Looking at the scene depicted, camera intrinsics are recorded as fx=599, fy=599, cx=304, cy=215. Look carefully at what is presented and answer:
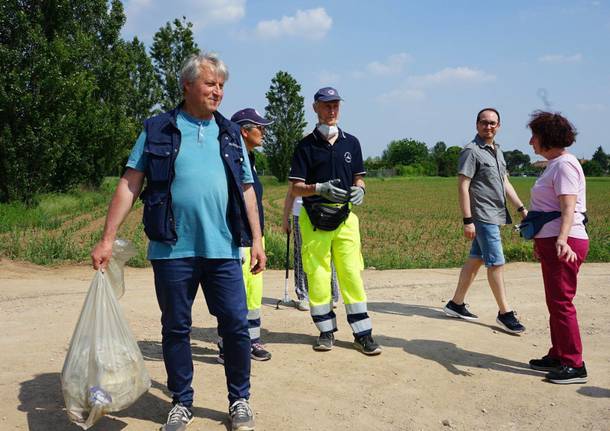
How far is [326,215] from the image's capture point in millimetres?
4844

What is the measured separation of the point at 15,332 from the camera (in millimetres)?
5484

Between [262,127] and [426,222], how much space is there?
1684 cm

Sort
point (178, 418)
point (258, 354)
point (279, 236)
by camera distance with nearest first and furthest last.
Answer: point (178, 418)
point (258, 354)
point (279, 236)

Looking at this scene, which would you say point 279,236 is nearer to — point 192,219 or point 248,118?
point 248,118

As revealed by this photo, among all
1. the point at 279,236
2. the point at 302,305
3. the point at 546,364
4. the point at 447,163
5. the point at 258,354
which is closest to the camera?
the point at 546,364

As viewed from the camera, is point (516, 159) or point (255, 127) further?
point (516, 159)

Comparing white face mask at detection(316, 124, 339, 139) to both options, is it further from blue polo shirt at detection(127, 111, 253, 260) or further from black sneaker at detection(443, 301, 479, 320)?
black sneaker at detection(443, 301, 479, 320)

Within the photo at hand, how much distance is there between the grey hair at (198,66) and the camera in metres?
3.30

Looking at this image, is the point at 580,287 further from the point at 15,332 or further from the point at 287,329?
the point at 15,332

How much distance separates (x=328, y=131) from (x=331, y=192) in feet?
1.81

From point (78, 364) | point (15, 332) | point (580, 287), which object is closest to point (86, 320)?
point (78, 364)

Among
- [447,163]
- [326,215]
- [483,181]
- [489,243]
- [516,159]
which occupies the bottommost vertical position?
[489,243]

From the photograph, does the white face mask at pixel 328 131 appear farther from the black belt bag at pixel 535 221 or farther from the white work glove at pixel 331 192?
the black belt bag at pixel 535 221

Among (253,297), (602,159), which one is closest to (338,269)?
(253,297)
